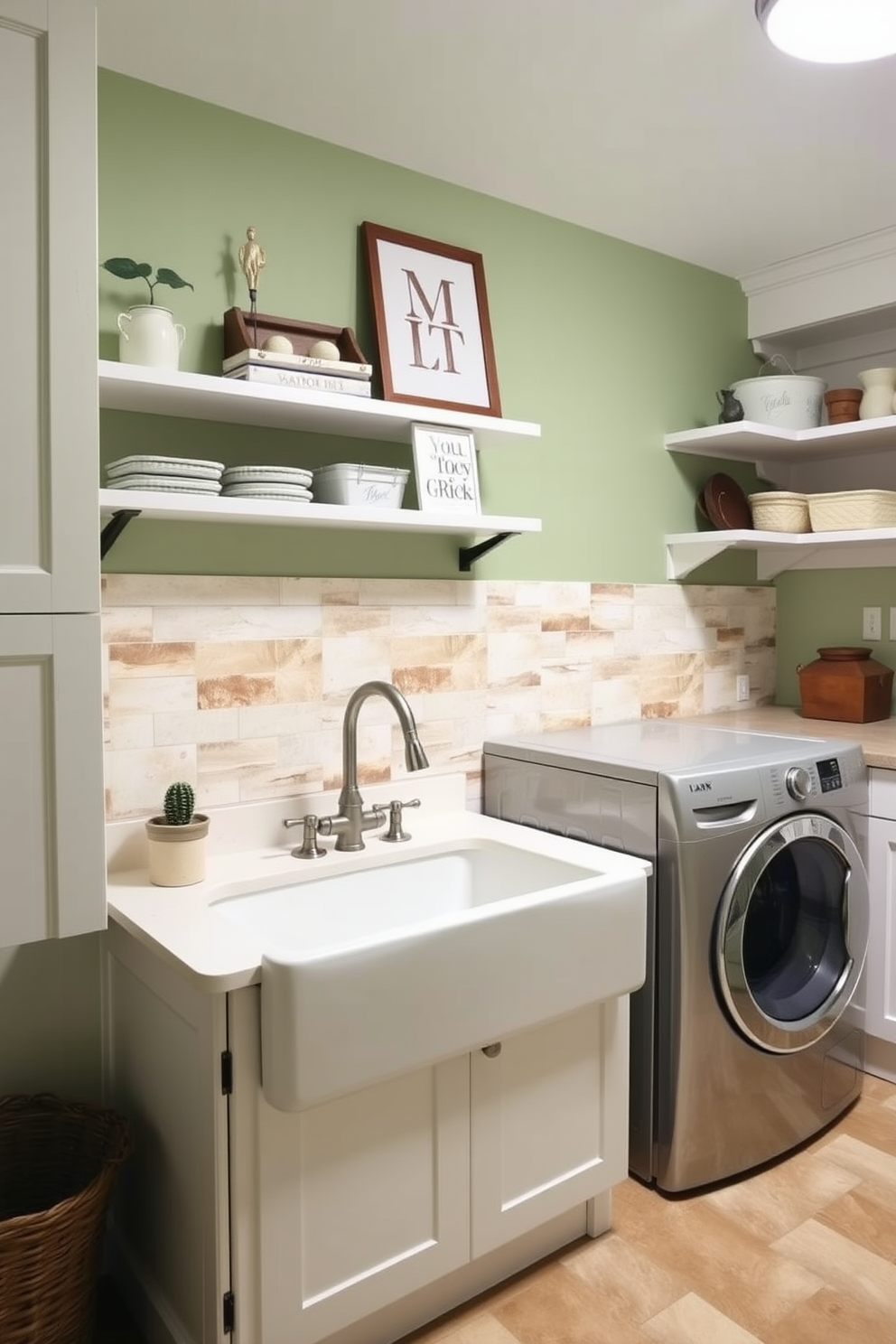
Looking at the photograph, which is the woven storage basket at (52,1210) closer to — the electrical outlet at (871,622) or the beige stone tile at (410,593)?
the beige stone tile at (410,593)

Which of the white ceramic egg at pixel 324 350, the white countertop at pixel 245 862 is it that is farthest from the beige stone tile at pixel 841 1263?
the white ceramic egg at pixel 324 350

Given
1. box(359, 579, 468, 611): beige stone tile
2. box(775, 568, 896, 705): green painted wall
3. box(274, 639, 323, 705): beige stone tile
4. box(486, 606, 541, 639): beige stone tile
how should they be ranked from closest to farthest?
box(274, 639, 323, 705): beige stone tile, box(359, 579, 468, 611): beige stone tile, box(486, 606, 541, 639): beige stone tile, box(775, 568, 896, 705): green painted wall

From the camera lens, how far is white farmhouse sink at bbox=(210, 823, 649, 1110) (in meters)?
1.43

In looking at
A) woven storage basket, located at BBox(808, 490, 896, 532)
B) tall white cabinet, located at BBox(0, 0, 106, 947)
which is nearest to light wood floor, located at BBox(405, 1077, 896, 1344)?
tall white cabinet, located at BBox(0, 0, 106, 947)

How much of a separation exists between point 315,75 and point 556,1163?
Answer: 2.19 metres

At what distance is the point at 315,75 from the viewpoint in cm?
198

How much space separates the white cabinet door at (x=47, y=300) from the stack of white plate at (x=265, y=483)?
587 millimetres

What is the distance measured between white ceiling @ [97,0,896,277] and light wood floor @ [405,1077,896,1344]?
232cm

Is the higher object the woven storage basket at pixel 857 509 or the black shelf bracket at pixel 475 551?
the woven storage basket at pixel 857 509

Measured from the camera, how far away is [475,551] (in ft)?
8.12

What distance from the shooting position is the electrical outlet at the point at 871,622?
313 centimetres

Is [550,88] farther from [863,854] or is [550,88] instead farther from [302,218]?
[863,854]

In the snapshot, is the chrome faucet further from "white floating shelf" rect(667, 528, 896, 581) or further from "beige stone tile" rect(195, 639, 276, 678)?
"white floating shelf" rect(667, 528, 896, 581)

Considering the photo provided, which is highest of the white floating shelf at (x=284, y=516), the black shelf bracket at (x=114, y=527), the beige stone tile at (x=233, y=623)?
the white floating shelf at (x=284, y=516)
